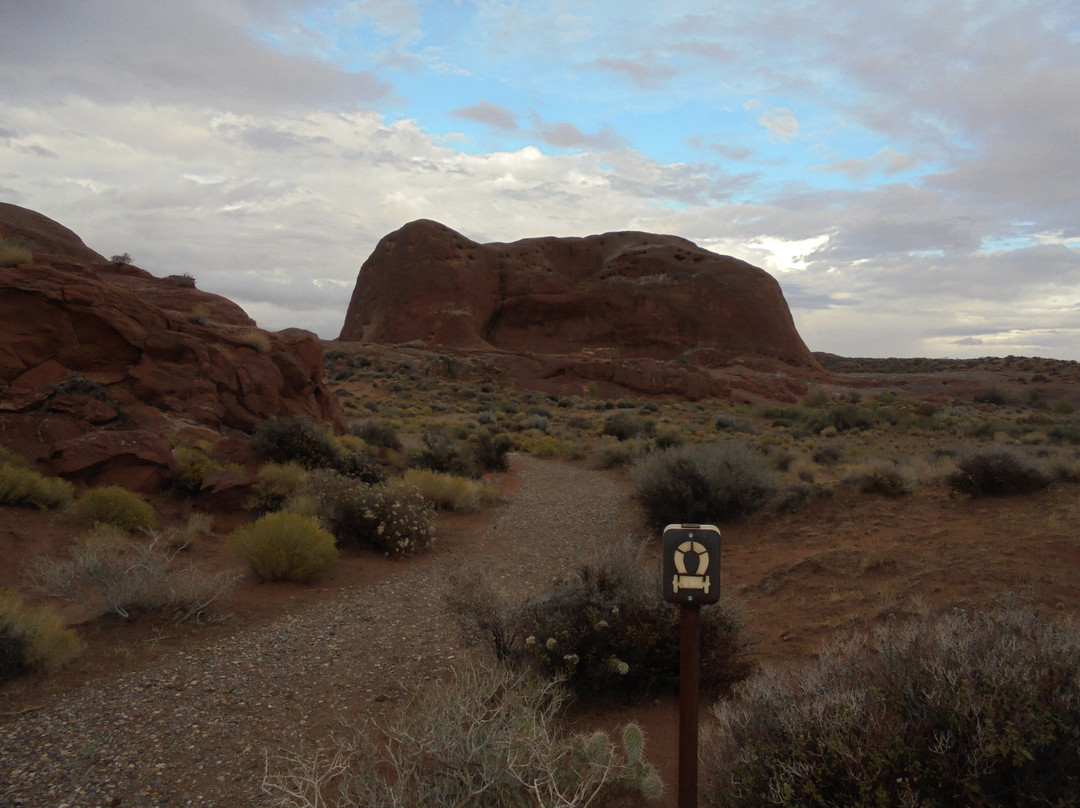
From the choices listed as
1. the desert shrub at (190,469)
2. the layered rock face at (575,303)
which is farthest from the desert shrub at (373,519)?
the layered rock face at (575,303)

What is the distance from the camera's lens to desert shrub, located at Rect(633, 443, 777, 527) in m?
9.60

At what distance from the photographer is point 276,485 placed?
9.36 metres

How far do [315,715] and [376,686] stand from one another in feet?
1.68

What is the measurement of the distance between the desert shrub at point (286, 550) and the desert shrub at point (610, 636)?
2963mm

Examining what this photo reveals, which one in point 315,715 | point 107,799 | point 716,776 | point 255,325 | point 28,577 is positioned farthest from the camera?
point 255,325

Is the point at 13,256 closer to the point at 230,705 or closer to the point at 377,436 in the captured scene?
the point at 377,436

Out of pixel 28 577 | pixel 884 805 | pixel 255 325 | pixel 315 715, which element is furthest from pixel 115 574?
pixel 255 325

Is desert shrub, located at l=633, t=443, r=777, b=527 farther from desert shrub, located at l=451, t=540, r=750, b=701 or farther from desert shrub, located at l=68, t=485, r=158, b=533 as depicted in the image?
desert shrub, located at l=68, t=485, r=158, b=533

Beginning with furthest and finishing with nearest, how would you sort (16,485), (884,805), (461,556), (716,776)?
(461,556) → (16,485) → (716,776) → (884,805)

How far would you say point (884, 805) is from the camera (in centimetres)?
221

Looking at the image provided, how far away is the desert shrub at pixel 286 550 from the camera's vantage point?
682 centimetres

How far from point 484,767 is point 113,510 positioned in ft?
21.7

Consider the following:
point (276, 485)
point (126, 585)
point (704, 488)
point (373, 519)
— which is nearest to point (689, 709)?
point (126, 585)

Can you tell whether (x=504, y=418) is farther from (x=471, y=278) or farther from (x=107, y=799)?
(x=471, y=278)
